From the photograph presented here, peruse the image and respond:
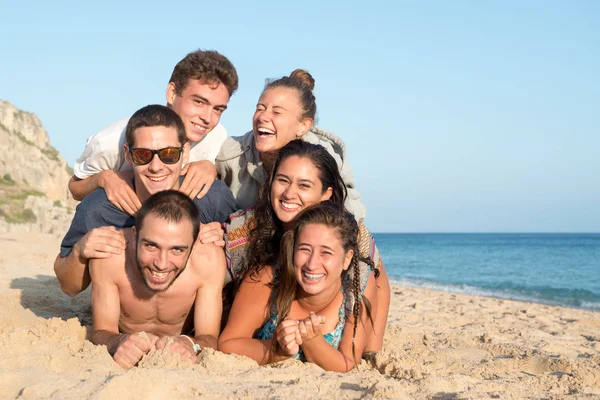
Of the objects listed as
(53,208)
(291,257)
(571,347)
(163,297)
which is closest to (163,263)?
(163,297)

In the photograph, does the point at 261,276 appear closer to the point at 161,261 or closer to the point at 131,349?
the point at 161,261

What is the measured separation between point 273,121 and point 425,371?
230 centimetres

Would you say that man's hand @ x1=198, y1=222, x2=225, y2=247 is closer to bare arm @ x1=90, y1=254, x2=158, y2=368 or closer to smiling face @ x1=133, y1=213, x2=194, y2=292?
smiling face @ x1=133, y1=213, x2=194, y2=292

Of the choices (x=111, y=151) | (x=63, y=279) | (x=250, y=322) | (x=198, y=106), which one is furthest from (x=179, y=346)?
(x=198, y=106)

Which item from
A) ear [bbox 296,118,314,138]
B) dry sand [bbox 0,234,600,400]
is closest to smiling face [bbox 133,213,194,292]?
dry sand [bbox 0,234,600,400]

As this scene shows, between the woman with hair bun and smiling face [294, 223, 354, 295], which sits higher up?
the woman with hair bun

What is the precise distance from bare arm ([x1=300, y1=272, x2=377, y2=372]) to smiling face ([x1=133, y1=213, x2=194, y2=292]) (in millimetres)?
953

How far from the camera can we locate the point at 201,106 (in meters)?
5.29

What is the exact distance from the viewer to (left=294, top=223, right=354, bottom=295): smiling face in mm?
4121

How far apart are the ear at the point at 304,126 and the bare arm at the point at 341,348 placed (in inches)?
57.4

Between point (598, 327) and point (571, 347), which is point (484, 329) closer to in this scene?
point (571, 347)

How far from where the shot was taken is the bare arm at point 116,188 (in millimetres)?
4602

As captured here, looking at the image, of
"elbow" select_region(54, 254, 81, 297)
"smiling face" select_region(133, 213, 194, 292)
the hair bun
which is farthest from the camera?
the hair bun

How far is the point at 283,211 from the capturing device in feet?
14.8
